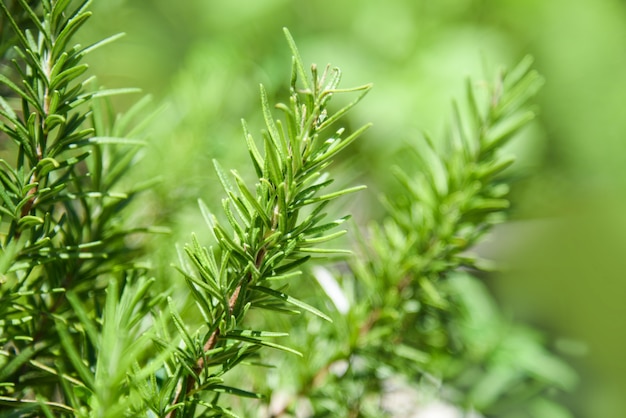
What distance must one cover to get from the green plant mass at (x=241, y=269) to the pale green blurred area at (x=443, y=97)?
13 millimetres

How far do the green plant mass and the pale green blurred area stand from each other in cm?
1

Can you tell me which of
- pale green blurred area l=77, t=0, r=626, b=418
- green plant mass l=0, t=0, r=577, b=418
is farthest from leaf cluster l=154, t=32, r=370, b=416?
pale green blurred area l=77, t=0, r=626, b=418

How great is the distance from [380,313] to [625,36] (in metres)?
1.05

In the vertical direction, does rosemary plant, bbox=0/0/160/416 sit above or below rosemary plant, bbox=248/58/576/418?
above

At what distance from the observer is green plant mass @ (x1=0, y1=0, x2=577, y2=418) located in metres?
0.10

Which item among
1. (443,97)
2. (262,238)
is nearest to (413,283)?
(262,238)

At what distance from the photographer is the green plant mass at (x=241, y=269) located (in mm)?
101

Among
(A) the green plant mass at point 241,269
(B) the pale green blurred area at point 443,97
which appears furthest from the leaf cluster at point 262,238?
(B) the pale green blurred area at point 443,97

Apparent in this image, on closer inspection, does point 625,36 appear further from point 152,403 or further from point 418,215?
point 152,403

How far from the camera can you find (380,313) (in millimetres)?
156

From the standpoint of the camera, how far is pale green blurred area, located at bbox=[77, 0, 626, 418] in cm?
28

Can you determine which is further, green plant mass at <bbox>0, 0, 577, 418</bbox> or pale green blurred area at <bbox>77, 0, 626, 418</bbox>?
pale green blurred area at <bbox>77, 0, 626, 418</bbox>

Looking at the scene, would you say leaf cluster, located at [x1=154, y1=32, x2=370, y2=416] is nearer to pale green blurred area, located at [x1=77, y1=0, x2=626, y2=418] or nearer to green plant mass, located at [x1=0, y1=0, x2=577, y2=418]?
green plant mass, located at [x1=0, y1=0, x2=577, y2=418]

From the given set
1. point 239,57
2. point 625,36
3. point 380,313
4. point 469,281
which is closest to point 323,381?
point 380,313
